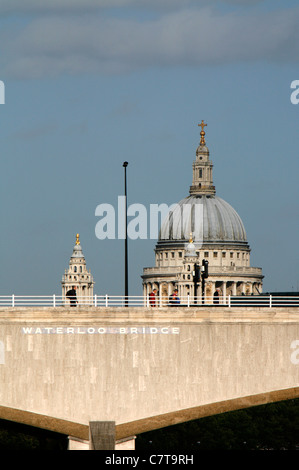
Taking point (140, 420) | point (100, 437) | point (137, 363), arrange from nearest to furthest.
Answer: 1. point (100, 437)
2. point (140, 420)
3. point (137, 363)

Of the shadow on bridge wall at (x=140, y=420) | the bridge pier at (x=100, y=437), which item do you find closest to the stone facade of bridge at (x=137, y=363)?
the shadow on bridge wall at (x=140, y=420)

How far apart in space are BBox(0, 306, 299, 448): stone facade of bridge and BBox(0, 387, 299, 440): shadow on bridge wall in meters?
0.05

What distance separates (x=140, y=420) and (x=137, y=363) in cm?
213

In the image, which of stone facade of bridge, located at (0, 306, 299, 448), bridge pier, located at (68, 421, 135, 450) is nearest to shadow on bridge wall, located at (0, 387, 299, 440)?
stone facade of bridge, located at (0, 306, 299, 448)

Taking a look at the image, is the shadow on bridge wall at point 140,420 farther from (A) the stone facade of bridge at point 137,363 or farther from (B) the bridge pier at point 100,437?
(B) the bridge pier at point 100,437

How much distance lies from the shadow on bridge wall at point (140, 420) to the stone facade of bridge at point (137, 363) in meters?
0.05

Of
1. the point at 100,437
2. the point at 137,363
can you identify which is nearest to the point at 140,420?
the point at 100,437

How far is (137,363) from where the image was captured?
54812mm

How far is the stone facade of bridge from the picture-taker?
177 ft

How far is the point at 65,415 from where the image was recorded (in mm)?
54125

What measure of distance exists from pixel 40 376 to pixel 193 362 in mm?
5787

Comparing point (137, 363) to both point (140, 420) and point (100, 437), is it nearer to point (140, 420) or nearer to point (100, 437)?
point (140, 420)

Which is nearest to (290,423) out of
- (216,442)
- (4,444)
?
(216,442)

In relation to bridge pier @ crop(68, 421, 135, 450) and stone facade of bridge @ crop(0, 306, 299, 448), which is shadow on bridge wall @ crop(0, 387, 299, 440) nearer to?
stone facade of bridge @ crop(0, 306, 299, 448)
